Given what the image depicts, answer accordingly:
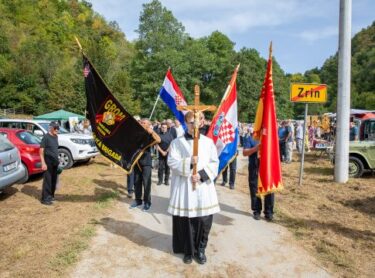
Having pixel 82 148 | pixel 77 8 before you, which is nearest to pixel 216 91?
pixel 82 148

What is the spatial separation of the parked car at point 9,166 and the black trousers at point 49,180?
82 cm

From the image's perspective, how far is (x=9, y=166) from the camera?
8352mm

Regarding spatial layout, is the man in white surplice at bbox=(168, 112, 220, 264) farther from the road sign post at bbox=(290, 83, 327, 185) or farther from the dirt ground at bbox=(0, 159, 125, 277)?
the road sign post at bbox=(290, 83, 327, 185)

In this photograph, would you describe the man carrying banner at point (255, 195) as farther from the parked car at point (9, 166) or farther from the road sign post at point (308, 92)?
the parked car at point (9, 166)

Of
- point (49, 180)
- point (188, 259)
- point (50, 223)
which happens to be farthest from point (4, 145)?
point (188, 259)

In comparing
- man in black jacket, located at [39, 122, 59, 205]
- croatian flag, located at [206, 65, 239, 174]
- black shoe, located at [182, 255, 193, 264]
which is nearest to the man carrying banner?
croatian flag, located at [206, 65, 239, 174]

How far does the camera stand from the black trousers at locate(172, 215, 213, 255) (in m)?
4.97

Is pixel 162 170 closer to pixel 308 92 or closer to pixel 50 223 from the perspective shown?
pixel 50 223

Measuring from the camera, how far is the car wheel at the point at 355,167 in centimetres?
1246

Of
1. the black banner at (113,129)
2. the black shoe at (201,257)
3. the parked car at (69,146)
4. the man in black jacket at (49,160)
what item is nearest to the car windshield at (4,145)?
the man in black jacket at (49,160)

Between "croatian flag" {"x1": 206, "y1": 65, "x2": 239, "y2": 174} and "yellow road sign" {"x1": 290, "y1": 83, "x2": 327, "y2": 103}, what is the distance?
3.80m

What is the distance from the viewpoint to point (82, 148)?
1359cm

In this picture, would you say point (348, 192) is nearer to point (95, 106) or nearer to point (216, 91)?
point (95, 106)

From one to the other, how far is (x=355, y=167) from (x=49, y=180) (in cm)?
1011
